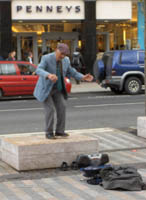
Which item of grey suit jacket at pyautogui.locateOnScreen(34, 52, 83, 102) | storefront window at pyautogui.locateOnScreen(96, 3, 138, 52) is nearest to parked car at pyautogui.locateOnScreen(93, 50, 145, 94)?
storefront window at pyautogui.locateOnScreen(96, 3, 138, 52)

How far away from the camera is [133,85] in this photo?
69.9 ft

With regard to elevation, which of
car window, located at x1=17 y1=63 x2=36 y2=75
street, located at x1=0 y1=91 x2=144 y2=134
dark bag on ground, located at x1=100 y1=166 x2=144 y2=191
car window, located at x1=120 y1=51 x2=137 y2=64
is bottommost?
street, located at x1=0 y1=91 x2=144 y2=134

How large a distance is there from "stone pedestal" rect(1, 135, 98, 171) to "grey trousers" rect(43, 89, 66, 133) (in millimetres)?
238

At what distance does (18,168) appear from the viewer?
755 cm

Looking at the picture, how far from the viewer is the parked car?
2083 centimetres

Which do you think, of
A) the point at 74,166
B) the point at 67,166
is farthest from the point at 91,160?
the point at 67,166

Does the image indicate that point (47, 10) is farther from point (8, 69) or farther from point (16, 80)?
point (16, 80)

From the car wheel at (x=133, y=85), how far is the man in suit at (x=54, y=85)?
13177mm

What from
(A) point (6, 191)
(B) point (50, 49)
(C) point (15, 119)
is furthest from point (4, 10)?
(A) point (6, 191)

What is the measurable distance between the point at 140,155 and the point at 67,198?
2.78 meters

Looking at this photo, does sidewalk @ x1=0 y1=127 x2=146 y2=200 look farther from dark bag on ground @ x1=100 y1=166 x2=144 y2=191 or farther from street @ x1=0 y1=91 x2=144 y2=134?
street @ x1=0 y1=91 x2=144 y2=134

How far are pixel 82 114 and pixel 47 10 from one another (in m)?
14.2

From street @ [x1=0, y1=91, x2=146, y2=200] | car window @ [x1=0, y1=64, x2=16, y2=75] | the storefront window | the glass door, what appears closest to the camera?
street @ [x1=0, y1=91, x2=146, y2=200]

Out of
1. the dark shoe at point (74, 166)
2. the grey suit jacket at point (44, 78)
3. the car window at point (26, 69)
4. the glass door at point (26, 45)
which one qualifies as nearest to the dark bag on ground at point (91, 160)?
the dark shoe at point (74, 166)
